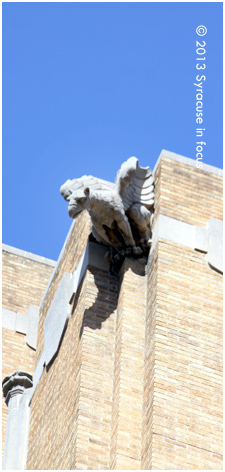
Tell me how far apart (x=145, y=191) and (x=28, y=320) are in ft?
23.7

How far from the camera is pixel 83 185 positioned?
57.2 feet

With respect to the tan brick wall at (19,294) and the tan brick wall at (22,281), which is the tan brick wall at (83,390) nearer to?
the tan brick wall at (19,294)

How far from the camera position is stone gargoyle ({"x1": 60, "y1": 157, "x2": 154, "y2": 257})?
666 inches

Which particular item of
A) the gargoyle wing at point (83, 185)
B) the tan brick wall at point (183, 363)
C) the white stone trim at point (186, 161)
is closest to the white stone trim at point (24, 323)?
the gargoyle wing at point (83, 185)

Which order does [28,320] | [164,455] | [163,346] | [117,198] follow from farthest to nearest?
[28,320] → [117,198] → [163,346] → [164,455]

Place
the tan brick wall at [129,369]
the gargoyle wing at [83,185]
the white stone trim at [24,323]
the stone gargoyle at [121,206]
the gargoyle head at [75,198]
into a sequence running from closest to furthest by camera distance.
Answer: the tan brick wall at [129,369] < the stone gargoyle at [121,206] < the gargoyle head at [75,198] < the gargoyle wing at [83,185] < the white stone trim at [24,323]

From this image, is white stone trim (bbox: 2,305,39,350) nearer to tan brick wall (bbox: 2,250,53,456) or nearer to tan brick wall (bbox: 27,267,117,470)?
tan brick wall (bbox: 2,250,53,456)

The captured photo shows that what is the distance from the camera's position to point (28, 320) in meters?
24.0

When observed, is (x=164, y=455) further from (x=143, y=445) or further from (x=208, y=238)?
(x=208, y=238)

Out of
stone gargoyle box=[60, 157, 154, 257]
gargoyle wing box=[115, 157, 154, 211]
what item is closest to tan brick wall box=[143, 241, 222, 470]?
stone gargoyle box=[60, 157, 154, 257]

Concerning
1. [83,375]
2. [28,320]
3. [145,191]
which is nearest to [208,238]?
[145,191]

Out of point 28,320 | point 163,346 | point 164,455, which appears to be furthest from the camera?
point 28,320

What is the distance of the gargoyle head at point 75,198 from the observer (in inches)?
672

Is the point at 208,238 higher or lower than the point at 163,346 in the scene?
higher
